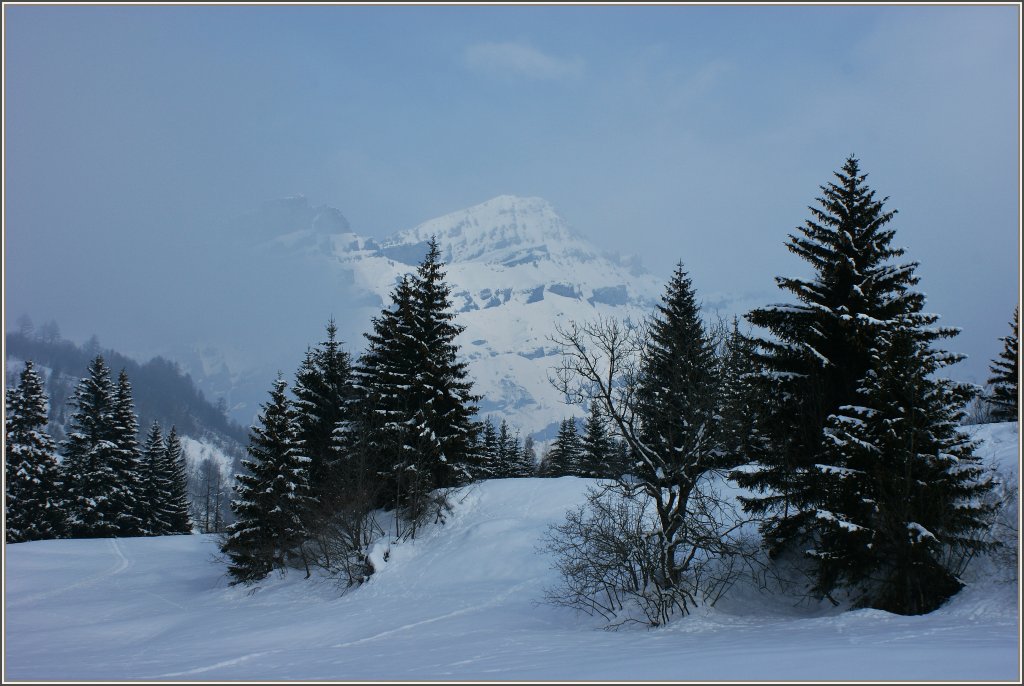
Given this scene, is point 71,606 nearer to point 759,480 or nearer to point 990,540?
point 759,480

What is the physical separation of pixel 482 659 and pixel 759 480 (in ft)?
30.2

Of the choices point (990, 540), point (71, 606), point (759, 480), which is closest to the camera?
point (990, 540)

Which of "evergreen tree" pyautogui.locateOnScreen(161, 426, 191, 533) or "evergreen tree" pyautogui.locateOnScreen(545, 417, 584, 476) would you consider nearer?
"evergreen tree" pyautogui.locateOnScreen(161, 426, 191, 533)

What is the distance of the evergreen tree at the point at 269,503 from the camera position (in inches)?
1179

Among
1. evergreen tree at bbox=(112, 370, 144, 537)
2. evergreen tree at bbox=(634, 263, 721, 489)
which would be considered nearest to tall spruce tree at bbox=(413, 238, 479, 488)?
evergreen tree at bbox=(634, 263, 721, 489)

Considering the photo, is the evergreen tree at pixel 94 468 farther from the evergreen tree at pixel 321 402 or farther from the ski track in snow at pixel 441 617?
the ski track in snow at pixel 441 617

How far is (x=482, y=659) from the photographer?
41.5ft

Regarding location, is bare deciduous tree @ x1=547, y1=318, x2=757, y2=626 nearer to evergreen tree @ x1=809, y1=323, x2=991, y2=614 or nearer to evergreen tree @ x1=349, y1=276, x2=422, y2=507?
evergreen tree @ x1=809, y1=323, x2=991, y2=614

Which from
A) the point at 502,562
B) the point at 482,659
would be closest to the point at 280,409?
the point at 502,562

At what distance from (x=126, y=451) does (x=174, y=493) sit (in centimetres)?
1245

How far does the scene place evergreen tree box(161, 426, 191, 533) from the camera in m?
51.2

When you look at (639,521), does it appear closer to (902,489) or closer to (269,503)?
(902,489)

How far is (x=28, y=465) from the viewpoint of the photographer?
37688 millimetres

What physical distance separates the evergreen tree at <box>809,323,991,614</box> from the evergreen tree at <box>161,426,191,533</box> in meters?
50.6
